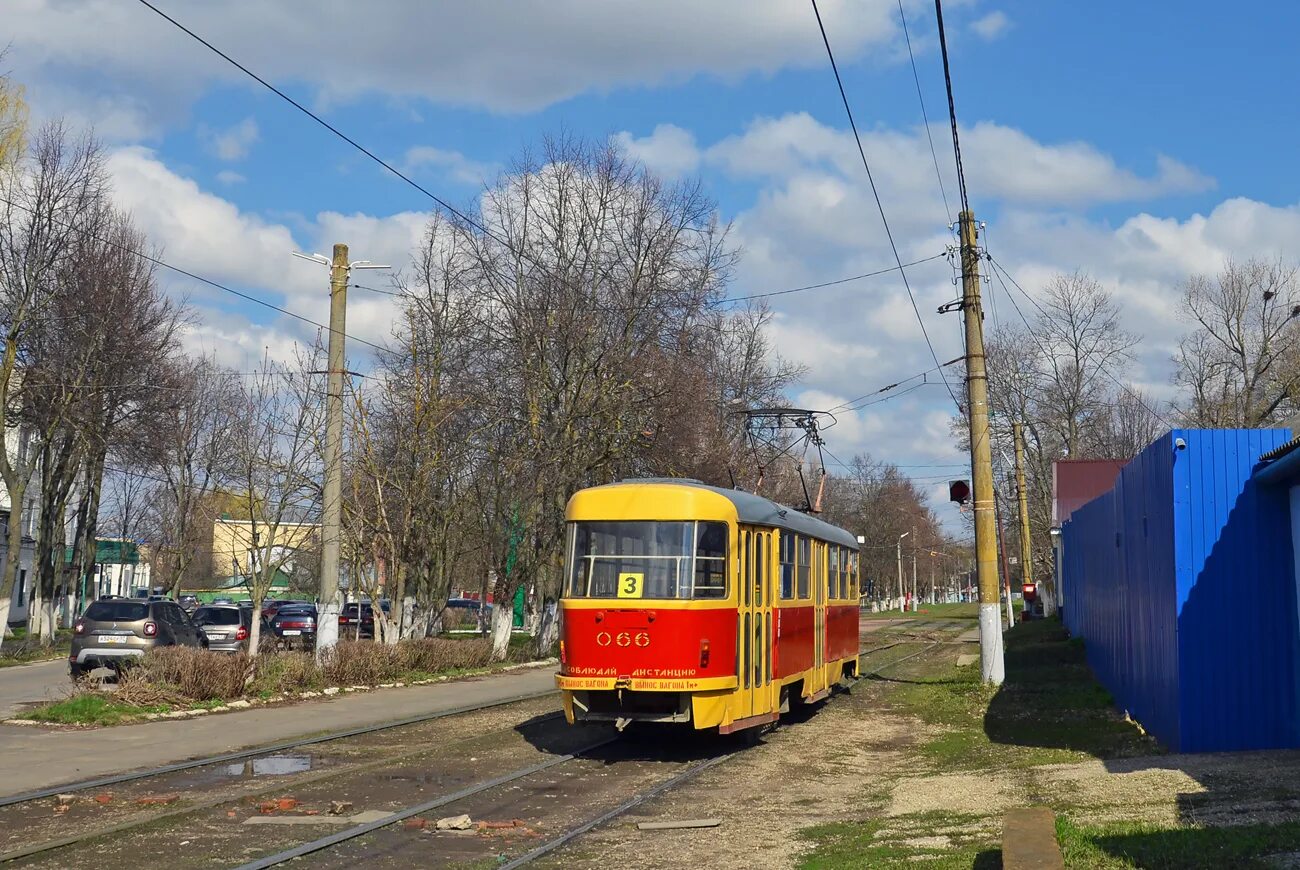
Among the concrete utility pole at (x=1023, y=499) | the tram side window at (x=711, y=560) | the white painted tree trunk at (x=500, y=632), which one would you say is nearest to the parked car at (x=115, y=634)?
the white painted tree trunk at (x=500, y=632)

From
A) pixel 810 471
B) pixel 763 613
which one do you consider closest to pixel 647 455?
pixel 763 613

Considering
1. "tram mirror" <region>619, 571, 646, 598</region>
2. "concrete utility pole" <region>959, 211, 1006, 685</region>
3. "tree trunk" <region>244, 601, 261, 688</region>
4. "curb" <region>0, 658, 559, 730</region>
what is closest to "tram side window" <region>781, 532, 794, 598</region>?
"tram mirror" <region>619, 571, 646, 598</region>

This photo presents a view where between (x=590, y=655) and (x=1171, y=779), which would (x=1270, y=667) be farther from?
(x=590, y=655)

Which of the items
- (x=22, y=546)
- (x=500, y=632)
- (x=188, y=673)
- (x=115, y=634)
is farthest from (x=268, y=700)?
(x=22, y=546)

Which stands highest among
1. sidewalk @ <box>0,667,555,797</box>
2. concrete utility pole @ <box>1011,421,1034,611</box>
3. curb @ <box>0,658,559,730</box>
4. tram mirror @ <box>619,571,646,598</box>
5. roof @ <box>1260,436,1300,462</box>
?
concrete utility pole @ <box>1011,421,1034,611</box>

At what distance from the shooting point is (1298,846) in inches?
301

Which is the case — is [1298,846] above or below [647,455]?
below

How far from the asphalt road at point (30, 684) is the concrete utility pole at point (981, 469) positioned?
14.3 m

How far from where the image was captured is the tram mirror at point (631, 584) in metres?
13.9

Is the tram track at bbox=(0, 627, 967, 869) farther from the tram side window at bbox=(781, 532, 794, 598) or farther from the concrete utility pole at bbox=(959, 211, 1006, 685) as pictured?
the concrete utility pole at bbox=(959, 211, 1006, 685)

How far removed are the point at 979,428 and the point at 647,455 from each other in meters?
12.1

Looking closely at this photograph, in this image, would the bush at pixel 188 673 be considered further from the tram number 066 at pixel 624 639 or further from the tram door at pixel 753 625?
the tram door at pixel 753 625

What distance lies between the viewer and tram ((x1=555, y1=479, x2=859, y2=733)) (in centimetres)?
1366

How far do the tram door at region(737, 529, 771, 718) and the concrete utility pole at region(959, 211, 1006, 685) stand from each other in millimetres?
7395
